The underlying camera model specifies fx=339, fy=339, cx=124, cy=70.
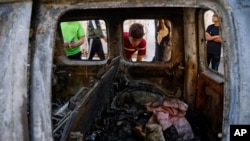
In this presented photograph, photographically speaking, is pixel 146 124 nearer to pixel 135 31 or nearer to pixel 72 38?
pixel 135 31

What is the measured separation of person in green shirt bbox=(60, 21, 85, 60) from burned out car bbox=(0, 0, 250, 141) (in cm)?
28

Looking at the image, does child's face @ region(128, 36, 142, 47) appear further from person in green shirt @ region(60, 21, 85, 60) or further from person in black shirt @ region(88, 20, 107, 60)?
person in green shirt @ region(60, 21, 85, 60)

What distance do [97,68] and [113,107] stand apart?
2.31 ft

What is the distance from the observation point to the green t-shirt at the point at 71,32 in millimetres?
4988

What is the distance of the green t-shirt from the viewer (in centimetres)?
499

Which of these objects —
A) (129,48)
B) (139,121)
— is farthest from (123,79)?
(139,121)

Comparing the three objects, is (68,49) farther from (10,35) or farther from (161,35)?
(10,35)

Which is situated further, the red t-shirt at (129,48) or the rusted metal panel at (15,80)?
the red t-shirt at (129,48)

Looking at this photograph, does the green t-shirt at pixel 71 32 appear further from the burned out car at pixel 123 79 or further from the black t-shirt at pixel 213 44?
the black t-shirt at pixel 213 44

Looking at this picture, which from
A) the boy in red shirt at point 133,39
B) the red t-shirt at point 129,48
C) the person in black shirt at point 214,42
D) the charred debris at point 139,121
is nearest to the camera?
the charred debris at point 139,121

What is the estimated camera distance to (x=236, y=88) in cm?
144

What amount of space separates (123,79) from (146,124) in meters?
1.19

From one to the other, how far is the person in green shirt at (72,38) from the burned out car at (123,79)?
28 centimetres

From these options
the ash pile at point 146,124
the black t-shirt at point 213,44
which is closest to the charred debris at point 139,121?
the ash pile at point 146,124
